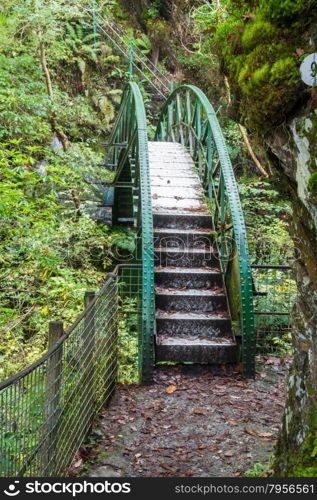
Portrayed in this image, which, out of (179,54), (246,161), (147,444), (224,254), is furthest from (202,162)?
(179,54)

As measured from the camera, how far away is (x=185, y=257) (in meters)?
6.72

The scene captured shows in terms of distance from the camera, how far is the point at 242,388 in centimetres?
518

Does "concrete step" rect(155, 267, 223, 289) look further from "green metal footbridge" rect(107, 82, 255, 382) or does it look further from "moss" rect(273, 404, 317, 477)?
"moss" rect(273, 404, 317, 477)

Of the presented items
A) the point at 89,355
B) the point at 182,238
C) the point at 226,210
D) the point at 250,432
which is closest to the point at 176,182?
the point at 226,210

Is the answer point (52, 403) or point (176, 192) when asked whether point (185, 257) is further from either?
point (52, 403)

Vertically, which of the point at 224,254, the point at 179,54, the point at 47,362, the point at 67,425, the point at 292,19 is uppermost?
the point at 179,54

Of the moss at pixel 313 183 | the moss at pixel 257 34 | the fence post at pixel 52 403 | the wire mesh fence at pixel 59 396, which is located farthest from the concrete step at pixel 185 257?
the moss at pixel 313 183

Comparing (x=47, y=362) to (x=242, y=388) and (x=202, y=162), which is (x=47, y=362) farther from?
(x=202, y=162)

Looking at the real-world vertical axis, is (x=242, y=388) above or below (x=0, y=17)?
below

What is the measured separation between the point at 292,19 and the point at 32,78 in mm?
13538

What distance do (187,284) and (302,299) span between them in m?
3.73

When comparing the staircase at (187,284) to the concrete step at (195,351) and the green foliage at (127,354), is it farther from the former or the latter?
the green foliage at (127,354)

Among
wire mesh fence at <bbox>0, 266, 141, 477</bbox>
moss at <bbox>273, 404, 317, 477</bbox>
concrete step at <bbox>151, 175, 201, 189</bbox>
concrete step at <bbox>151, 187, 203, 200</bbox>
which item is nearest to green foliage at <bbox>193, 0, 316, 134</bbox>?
moss at <bbox>273, 404, 317, 477</bbox>

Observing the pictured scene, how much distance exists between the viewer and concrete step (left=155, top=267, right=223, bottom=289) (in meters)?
6.43
